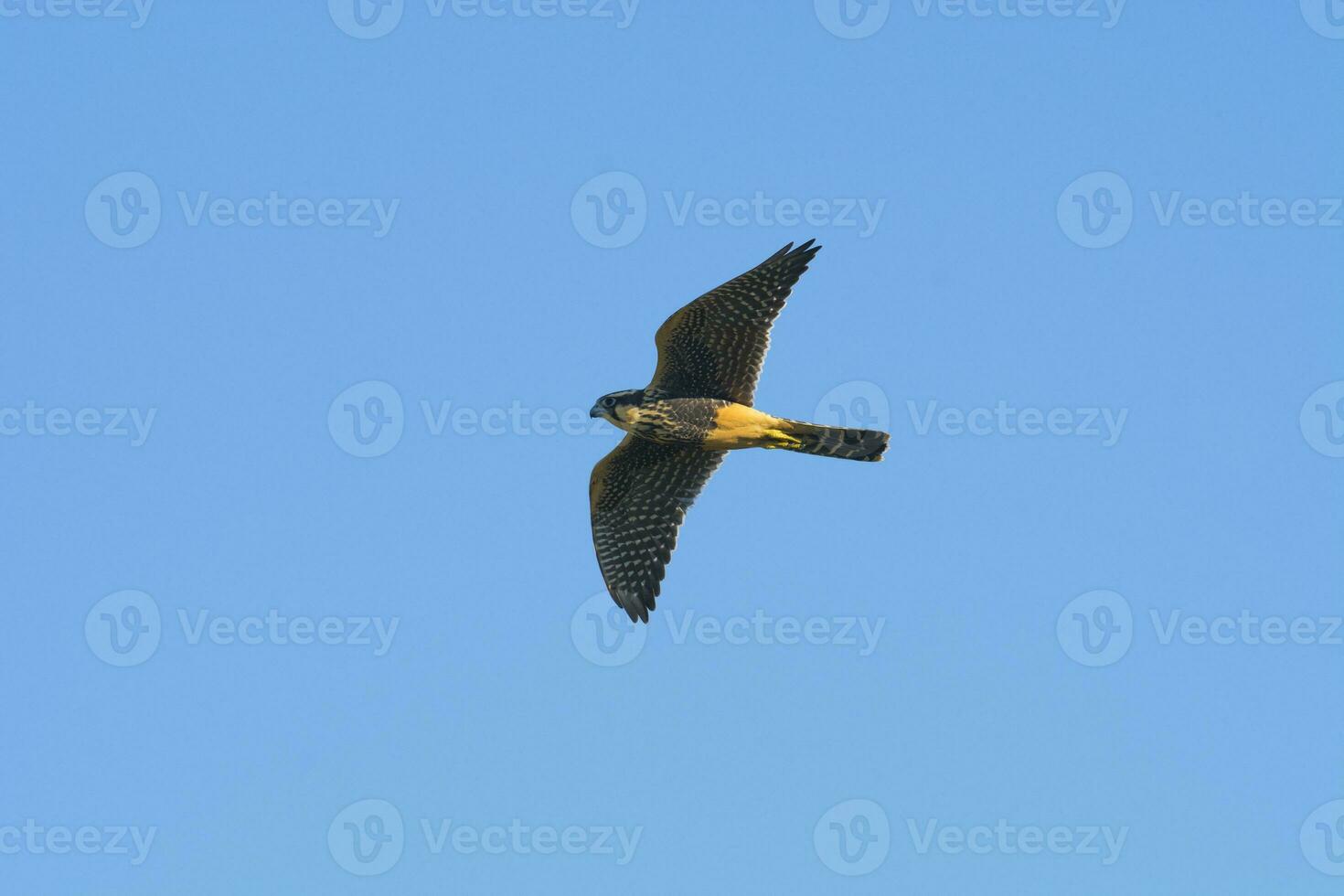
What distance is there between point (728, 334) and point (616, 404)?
1208 mm

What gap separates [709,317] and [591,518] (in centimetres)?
262

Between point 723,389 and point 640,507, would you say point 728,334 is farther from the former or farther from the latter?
point 640,507

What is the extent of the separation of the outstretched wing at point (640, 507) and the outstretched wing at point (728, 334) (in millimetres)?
899

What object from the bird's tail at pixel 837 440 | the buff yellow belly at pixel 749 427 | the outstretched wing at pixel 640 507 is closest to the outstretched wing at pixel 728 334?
the buff yellow belly at pixel 749 427

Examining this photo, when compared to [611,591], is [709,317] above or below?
above

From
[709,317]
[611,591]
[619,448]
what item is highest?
[709,317]

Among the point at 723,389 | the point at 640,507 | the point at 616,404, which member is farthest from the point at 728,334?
the point at 640,507

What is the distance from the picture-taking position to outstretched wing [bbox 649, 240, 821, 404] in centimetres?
1485

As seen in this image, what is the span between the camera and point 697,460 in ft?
52.3

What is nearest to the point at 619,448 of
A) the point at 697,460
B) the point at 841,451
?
the point at 697,460

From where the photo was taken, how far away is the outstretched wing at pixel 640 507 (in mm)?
15922

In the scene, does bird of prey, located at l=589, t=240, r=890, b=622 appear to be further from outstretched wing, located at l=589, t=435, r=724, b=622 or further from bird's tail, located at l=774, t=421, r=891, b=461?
outstretched wing, located at l=589, t=435, r=724, b=622

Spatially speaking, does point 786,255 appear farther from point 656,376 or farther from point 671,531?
point 671,531

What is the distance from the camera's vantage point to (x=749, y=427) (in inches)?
588
